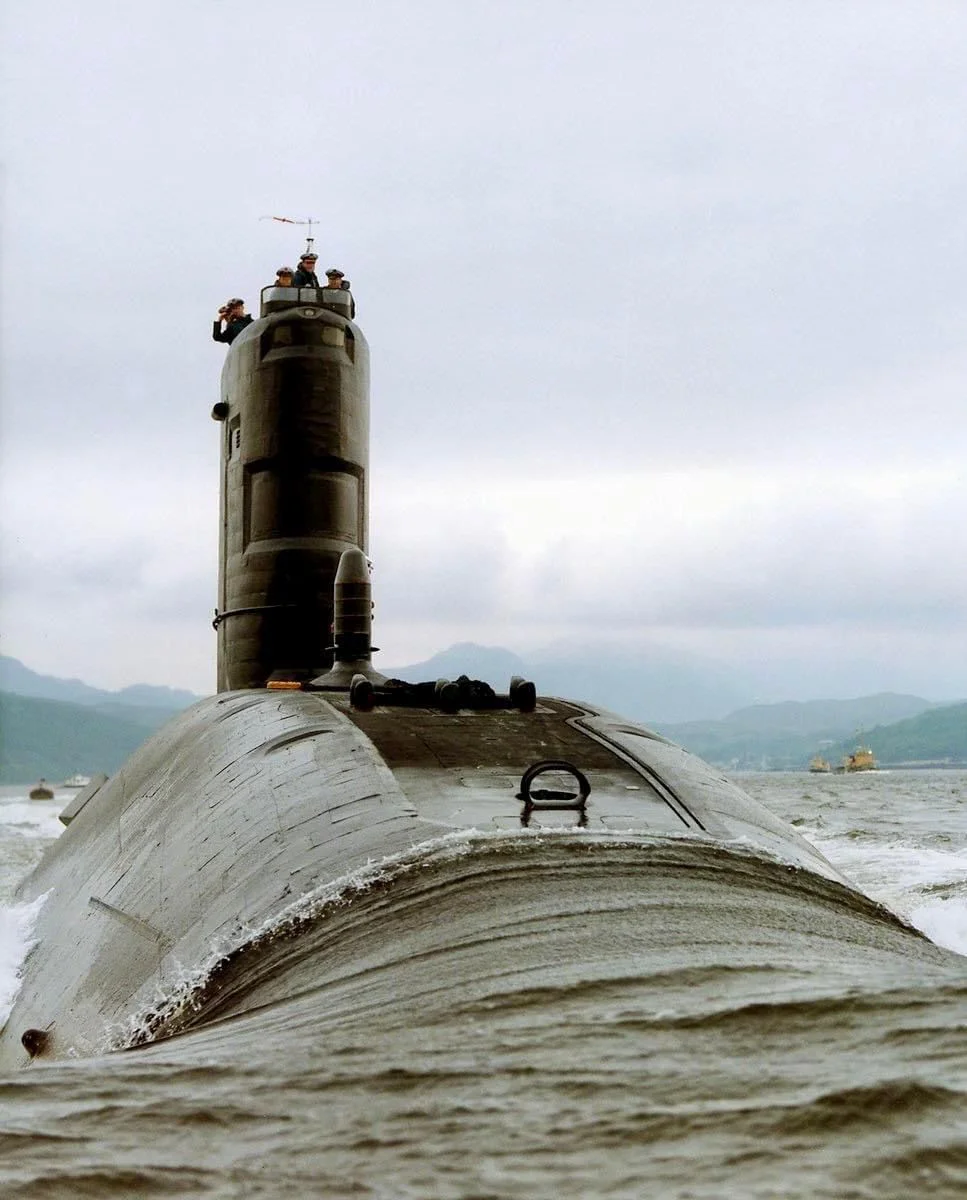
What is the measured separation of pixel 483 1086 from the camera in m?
2.77

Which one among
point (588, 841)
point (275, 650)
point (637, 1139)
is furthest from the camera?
point (275, 650)

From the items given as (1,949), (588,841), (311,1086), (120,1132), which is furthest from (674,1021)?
(1,949)

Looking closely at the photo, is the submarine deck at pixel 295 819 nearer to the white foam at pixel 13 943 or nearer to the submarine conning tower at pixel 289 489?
the white foam at pixel 13 943

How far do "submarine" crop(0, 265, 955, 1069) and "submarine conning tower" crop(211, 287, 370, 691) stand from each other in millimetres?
1499

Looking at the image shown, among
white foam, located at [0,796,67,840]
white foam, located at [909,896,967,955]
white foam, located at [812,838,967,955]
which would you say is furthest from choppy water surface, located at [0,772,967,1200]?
white foam, located at [0,796,67,840]

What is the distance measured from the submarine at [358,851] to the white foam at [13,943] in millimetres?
124

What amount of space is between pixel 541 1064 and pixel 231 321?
11435 millimetres

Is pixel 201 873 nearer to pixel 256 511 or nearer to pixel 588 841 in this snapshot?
pixel 588 841

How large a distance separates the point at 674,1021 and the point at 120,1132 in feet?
4.11

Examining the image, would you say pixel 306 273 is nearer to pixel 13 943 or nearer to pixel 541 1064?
pixel 13 943

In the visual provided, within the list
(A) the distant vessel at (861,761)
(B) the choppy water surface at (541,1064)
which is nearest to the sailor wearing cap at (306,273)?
(B) the choppy water surface at (541,1064)

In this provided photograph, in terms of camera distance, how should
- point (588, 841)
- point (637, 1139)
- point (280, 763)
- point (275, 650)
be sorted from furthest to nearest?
point (275, 650)
point (280, 763)
point (588, 841)
point (637, 1139)

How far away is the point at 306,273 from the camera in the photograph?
533 inches

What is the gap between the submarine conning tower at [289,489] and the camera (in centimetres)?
1210
